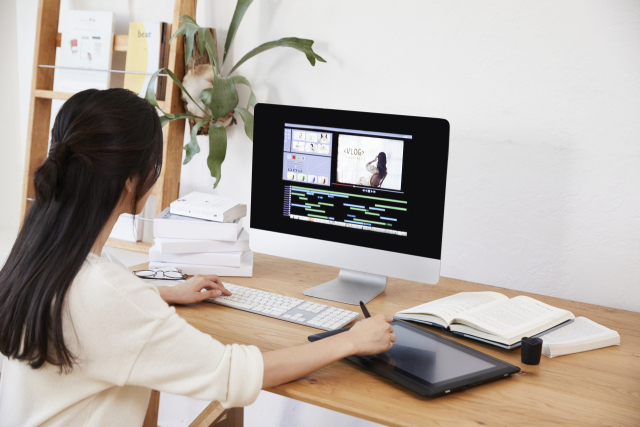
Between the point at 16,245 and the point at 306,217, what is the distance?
0.78 m

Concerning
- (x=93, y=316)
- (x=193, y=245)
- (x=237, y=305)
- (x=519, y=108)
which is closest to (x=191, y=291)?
(x=237, y=305)

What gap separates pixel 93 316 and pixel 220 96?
4.06 feet

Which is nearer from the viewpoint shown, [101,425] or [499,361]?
[101,425]

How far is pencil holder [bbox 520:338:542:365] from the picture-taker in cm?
120

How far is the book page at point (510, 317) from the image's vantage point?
1294 mm

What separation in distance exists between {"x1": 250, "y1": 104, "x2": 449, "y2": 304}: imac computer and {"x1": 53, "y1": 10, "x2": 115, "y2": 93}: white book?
1.02 meters

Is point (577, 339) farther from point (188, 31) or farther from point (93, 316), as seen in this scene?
point (188, 31)

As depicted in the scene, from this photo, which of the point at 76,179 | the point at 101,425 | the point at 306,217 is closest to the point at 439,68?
the point at 306,217

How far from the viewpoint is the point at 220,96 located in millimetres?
2002

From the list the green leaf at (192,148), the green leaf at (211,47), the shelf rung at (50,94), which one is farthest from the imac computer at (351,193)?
the shelf rung at (50,94)

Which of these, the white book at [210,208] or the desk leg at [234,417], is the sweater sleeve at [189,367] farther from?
the desk leg at [234,417]

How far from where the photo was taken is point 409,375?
1.08 metres

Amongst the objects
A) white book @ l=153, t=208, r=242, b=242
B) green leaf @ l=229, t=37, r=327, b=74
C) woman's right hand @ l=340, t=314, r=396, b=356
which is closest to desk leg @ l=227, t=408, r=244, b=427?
white book @ l=153, t=208, r=242, b=242

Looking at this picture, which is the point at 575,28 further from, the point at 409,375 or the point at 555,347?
the point at 409,375
